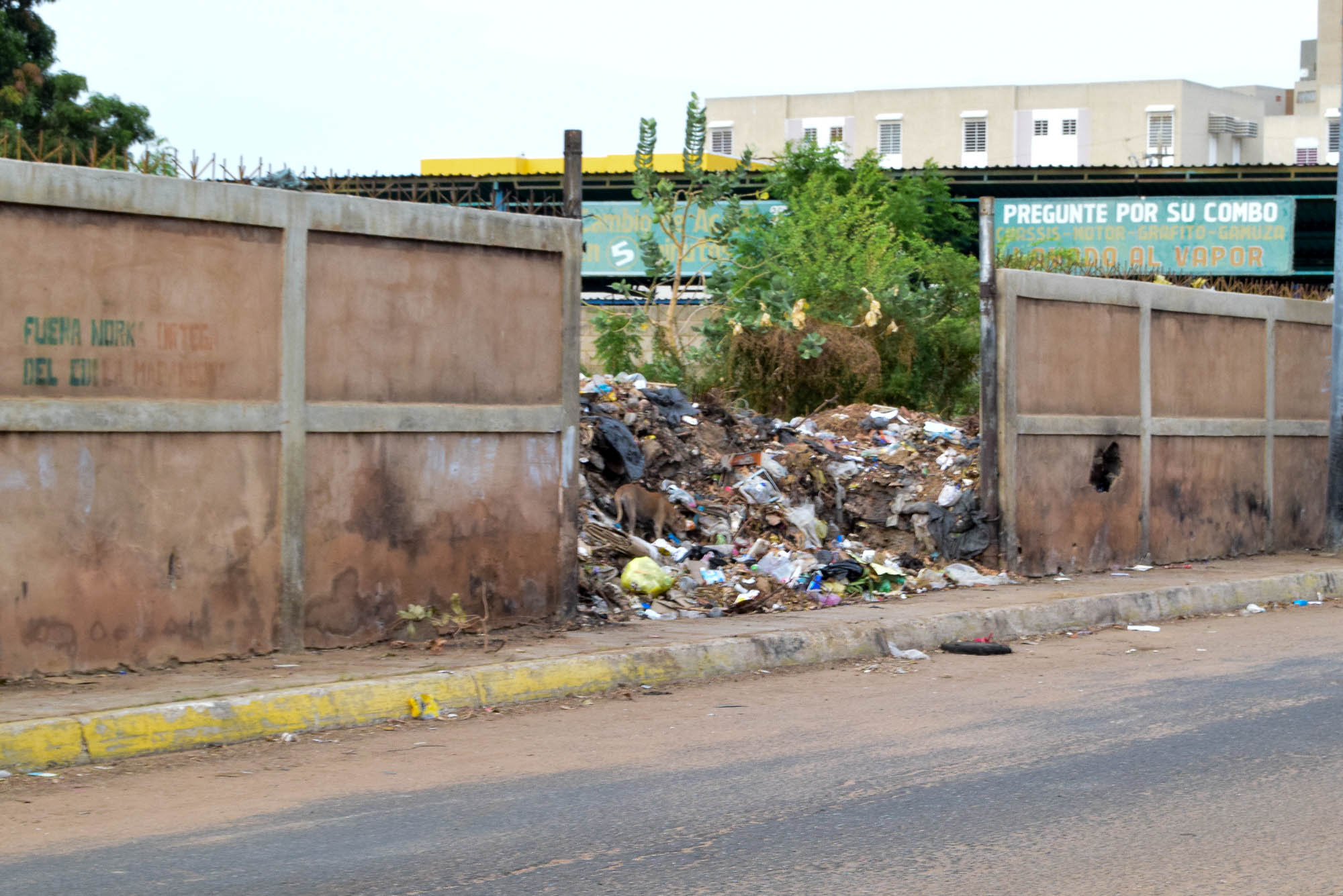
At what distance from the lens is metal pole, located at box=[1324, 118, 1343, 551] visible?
14.0 m

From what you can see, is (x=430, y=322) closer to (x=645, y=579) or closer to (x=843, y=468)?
(x=645, y=579)

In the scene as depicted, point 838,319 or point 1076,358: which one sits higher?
point 838,319

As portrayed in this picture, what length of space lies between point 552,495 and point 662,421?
130 inches

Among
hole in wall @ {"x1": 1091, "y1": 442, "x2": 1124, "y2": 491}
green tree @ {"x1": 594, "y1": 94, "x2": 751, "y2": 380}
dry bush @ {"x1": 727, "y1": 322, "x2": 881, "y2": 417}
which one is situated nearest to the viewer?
hole in wall @ {"x1": 1091, "y1": 442, "x2": 1124, "y2": 491}

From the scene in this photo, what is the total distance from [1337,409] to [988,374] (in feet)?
15.2

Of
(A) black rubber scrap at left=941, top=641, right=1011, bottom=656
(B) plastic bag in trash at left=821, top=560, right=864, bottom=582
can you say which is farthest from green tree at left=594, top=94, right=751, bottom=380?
(A) black rubber scrap at left=941, top=641, right=1011, bottom=656

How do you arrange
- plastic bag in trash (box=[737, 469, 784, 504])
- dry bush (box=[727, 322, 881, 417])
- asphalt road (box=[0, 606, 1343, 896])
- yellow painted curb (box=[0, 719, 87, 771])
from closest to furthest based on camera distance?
asphalt road (box=[0, 606, 1343, 896]) → yellow painted curb (box=[0, 719, 87, 771]) → plastic bag in trash (box=[737, 469, 784, 504]) → dry bush (box=[727, 322, 881, 417])

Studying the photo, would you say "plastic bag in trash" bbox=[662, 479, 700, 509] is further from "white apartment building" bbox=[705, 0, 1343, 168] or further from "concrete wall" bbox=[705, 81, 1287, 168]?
"concrete wall" bbox=[705, 81, 1287, 168]

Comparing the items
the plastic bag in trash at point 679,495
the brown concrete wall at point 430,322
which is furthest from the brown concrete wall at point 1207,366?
the brown concrete wall at point 430,322

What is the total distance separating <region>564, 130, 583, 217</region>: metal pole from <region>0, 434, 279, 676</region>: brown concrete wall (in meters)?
2.39

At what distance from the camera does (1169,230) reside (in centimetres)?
3091

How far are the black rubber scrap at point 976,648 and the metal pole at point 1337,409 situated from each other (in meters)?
6.44

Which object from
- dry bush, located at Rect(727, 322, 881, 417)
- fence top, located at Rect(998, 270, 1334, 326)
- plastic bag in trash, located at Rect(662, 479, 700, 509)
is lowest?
plastic bag in trash, located at Rect(662, 479, 700, 509)

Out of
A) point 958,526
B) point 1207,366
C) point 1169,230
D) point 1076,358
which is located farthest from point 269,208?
point 1169,230
